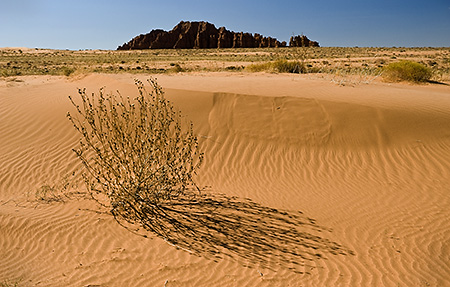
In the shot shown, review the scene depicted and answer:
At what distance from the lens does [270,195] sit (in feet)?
20.5

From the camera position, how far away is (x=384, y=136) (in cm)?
804

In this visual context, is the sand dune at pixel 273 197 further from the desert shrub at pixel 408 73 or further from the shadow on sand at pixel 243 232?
the desert shrub at pixel 408 73

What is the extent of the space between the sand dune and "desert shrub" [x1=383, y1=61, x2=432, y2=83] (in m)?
6.22

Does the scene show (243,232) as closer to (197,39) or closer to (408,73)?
(408,73)

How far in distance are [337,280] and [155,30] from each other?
105220 mm

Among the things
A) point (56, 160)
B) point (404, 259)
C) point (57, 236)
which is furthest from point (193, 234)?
point (56, 160)

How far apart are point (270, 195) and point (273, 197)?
93 mm

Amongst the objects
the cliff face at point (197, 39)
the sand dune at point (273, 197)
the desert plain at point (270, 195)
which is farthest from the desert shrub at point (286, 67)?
the cliff face at point (197, 39)

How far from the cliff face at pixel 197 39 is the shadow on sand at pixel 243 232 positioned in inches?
3485

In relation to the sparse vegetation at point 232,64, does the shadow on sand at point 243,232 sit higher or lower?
lower

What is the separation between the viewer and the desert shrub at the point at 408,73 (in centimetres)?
1616

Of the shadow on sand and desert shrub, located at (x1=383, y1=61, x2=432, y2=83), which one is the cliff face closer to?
desert shrub, located at (x1=383, y1=61, x2=432, y2=83)

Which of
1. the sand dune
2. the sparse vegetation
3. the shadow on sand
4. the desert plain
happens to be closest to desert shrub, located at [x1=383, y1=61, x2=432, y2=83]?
the sparse vegetation

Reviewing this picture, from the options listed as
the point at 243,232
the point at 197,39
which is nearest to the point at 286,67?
the point at 243,232
